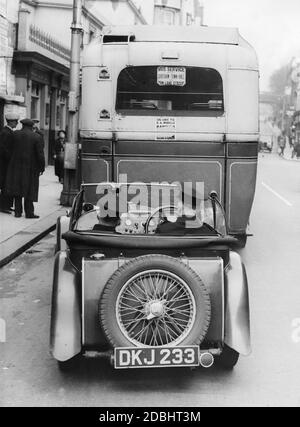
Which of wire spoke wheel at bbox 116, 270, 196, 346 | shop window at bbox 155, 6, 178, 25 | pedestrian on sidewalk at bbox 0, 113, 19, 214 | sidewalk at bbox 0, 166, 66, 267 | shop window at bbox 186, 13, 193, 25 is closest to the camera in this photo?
wire spoke wheel at bbox 116, 270, 196, 346

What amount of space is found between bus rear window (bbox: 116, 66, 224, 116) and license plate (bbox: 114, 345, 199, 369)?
5.28 m

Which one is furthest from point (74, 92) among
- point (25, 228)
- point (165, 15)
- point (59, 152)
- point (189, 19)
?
point (189, 19)

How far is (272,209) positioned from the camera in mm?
16484

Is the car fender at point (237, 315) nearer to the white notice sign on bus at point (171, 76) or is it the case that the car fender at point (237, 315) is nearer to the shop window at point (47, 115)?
the white notice sign on bus at point (171, 76)

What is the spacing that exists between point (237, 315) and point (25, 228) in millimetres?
7250

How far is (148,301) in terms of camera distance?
15.0 ft

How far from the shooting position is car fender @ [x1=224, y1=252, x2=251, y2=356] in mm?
4719

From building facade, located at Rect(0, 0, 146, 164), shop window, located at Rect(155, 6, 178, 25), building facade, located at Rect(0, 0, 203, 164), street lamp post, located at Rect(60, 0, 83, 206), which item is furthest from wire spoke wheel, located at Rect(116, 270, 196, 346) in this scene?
shop window, located at Rect(155, 6, 178, 25)

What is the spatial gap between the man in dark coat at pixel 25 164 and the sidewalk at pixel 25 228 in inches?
21.4

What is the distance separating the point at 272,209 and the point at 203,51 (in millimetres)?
8123

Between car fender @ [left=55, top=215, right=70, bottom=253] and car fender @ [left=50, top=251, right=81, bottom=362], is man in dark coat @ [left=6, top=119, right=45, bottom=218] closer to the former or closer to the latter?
car fender @ [left=55, top=215, right=70, bottom=253]

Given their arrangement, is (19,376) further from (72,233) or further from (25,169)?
(25,169)

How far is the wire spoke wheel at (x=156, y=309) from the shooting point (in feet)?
14.9

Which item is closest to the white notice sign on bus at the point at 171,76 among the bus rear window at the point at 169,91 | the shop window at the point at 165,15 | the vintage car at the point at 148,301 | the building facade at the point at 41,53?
the bus rear window at the point at 169,91
